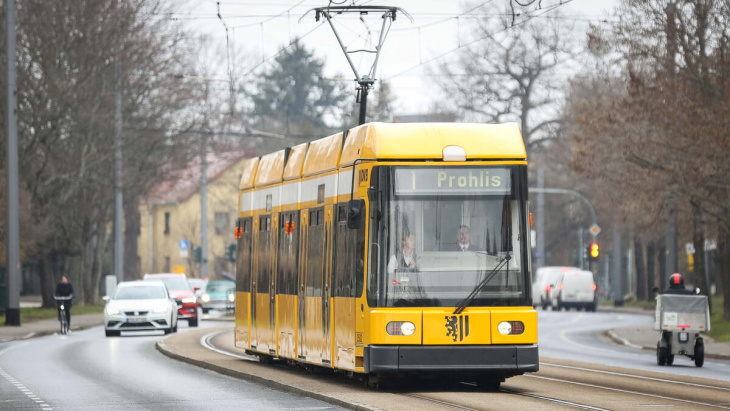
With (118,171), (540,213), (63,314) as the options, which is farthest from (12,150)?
(540,213)

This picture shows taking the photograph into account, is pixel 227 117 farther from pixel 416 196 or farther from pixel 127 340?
pixel 416 196

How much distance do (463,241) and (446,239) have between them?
19cm

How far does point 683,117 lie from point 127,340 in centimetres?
1408

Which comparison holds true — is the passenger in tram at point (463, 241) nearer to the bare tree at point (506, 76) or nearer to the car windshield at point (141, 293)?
the car windshield at point (141, 293)

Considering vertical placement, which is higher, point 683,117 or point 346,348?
point 683,117

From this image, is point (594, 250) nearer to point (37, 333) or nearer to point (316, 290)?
point (37, 333)

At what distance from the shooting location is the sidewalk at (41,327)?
40.1m

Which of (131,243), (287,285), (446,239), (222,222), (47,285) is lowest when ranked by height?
(287,285)

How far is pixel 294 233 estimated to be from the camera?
21391mm

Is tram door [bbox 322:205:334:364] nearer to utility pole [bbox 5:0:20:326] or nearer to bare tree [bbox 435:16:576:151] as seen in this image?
utility pole [bbox 5:0:20:326]

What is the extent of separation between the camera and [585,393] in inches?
696

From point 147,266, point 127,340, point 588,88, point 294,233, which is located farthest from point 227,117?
point 147,266

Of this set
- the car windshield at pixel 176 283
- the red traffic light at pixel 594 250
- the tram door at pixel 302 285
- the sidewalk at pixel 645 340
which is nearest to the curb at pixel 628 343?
the sidewalk at pixel 645 340

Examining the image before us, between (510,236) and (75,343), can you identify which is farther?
(75,343)
